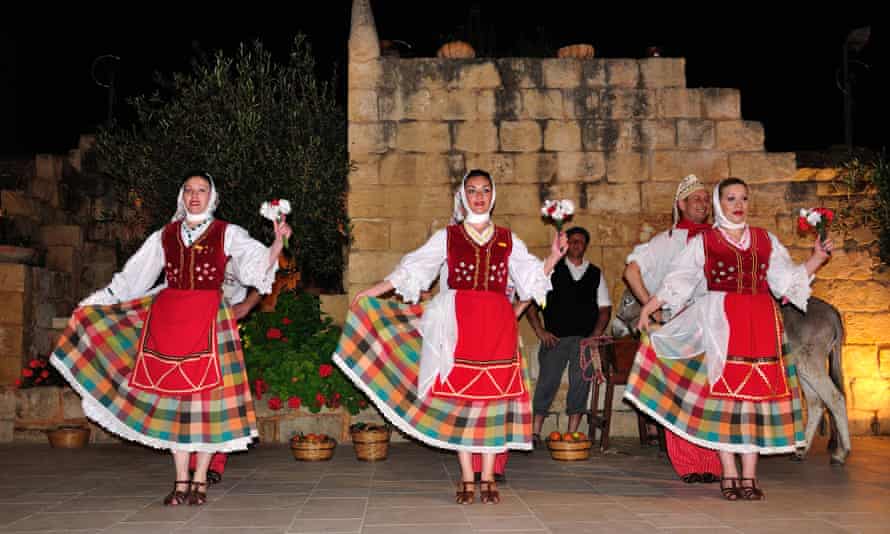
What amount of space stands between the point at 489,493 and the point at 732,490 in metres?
1.44

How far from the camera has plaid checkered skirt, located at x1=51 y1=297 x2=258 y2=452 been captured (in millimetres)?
4773

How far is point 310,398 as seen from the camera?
24.4 ft

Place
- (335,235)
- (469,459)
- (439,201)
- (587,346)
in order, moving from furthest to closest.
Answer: (335,235) < (439,201) < (587,346) < (469,459)

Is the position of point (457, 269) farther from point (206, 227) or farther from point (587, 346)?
point (587, 346)

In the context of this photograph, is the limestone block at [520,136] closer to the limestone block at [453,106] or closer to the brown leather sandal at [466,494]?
the limestone block at [453,106]

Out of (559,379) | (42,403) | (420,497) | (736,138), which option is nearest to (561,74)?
(736,138)

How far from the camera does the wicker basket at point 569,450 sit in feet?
21.1

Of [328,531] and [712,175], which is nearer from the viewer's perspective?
[328,531]

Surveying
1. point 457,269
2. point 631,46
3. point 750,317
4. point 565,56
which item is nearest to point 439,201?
point 565,56

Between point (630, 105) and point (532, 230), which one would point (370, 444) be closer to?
point (532, 230)

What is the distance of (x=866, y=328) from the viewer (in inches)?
324

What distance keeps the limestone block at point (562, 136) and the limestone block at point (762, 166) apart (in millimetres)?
1633

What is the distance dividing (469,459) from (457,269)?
1132mm

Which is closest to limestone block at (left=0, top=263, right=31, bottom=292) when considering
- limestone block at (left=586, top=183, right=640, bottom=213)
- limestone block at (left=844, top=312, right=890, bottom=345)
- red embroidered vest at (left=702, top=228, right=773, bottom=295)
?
limestone block at (left=586, top=183, right=640, bottom=213)
